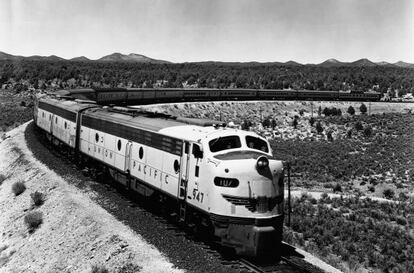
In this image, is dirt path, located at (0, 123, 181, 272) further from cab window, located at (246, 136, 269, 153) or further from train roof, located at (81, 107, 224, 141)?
cab window, located at (246, 136, 269, 153)

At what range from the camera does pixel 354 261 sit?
19016 millimetres

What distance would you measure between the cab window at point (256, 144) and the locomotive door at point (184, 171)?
200 centimetres

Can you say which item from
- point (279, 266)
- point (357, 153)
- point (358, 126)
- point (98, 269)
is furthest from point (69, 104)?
point (358, 126)

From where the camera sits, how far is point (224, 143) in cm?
1428

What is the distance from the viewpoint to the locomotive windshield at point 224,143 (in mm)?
Result: 14109

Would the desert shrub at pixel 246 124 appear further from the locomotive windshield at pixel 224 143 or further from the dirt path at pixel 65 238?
the locomotive windshield at pixel 224 143

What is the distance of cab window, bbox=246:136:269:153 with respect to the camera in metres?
14.6

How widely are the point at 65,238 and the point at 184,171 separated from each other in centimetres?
597

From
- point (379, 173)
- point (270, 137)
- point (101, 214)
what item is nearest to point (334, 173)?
point (379, 173)

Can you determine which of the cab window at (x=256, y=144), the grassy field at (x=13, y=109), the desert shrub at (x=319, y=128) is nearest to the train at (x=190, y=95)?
the grassy field at (x=13, y=109)

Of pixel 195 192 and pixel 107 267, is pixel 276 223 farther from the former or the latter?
pixel 107 267

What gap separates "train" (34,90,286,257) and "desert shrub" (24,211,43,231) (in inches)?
158

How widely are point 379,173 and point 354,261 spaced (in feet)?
85.7

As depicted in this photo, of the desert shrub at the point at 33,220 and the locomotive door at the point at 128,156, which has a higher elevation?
the locomotive door at the point at 128,156
